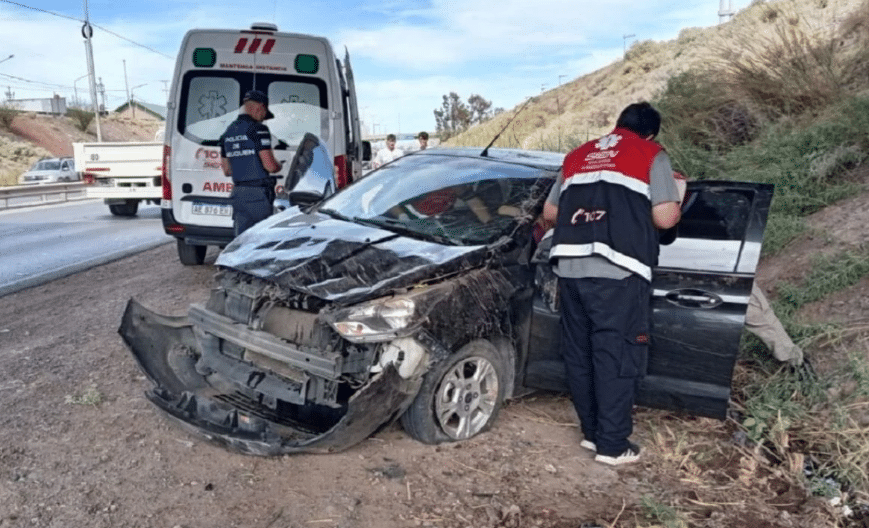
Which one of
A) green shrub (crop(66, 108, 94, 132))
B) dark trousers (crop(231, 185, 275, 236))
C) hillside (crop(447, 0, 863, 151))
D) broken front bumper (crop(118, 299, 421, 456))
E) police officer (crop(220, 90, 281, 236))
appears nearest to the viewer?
broken front bumper (crop(118, 299, 421, 456))

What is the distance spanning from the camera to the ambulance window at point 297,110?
7902 mm

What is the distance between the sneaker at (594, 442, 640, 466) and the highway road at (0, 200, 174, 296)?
627 cm

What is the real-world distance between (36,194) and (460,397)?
21876 mm

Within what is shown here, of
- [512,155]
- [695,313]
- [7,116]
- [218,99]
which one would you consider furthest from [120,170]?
[7,116]

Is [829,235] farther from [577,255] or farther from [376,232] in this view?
[376,232]

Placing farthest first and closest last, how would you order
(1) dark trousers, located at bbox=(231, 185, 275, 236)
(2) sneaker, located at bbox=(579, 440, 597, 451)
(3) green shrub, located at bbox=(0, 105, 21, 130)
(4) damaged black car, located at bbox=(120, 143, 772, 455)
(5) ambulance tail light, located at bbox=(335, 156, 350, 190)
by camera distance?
(3) green shrub, located at bbox=(0, 105, 21, 130) < (5) ambulance tail light, located at bbox=(335, 156, 350, 190) < (1) dark trousers, located at bbox=(231, 185, 275, 236) < (2) sneaker, located at bbox=(579, 440, 597, 451) < (4) damaged black car, located at bbox=(120, 143, 772, 455)

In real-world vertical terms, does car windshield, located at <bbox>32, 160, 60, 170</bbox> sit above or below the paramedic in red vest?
below

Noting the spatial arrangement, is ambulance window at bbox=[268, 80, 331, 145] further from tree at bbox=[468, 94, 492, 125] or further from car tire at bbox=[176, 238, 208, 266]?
tree at bbox=[468, 94, 492, 125]

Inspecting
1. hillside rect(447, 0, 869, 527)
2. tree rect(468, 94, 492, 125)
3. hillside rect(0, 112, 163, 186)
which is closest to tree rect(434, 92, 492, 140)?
tree rect(468, 94, 492, 125)

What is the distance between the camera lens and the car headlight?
3453mm

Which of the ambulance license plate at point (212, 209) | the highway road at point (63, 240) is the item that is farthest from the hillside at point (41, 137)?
the ambulance license plate at point (212, 209)

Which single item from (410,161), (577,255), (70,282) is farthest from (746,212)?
(70,282)

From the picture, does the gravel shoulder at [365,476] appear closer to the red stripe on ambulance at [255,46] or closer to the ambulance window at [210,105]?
the ambulance window at [210,105]

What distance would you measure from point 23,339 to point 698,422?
474 cm
